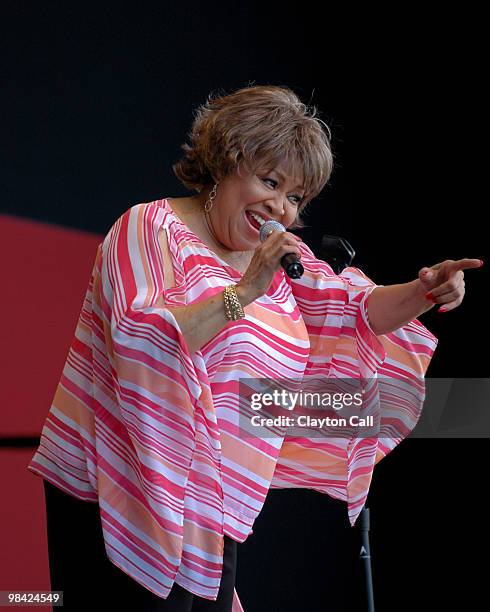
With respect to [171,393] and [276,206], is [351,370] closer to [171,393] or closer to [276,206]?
[276,206]

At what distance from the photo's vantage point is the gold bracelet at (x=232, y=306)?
1508mm

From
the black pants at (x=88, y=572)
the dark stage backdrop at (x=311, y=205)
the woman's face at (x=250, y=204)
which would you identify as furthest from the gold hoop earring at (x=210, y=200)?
the dark stage backdrop at (x=311, y=205)

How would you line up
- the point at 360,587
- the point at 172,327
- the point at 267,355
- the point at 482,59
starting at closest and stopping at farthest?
the point at 172,327, the point at 267,355, the point at 482,59, the point at 360,587

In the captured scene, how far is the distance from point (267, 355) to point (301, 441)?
0.30 m

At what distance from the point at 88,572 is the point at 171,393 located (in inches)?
14.2

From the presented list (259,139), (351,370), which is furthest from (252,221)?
(351,370)

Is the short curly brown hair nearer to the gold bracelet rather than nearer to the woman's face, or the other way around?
the woman's face

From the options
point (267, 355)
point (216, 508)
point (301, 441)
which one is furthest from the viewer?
point (301, 441)

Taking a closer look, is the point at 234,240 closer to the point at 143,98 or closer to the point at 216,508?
the point at 216,508

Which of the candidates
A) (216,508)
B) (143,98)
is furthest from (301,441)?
(143,98)

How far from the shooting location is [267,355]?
Result: 1737 millimetres

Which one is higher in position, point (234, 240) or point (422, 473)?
point (234, 240)

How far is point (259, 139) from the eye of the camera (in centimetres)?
176

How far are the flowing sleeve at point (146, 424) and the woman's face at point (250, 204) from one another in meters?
0.23
